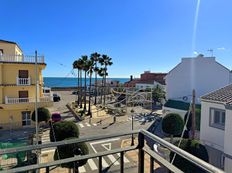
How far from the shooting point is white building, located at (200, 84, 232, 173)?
10688 mm

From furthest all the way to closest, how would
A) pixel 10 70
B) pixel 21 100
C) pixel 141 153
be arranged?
1. pixel 21 100
2. pixel 10 70
3. pixel 141 153

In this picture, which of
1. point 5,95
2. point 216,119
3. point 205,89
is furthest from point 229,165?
point 5,95

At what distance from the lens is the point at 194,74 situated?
23.9 m

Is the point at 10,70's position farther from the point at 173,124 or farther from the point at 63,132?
the point at 173,124

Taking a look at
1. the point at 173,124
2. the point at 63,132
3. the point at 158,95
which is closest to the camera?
the point at 63,132

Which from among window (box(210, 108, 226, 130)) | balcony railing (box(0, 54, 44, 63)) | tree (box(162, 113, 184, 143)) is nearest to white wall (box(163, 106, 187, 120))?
tree (box(162, 113, 184, 143))

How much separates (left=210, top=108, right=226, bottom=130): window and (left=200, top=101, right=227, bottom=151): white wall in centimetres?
19

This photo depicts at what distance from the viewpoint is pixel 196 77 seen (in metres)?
23.8

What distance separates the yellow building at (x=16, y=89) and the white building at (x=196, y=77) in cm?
1553

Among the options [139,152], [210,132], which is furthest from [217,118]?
[139,152]

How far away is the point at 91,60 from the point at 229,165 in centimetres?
2585

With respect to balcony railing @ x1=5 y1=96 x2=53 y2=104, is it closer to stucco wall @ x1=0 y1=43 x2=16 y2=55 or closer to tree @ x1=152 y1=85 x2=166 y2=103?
stucco wall @ x1=0 y1=43 x2=16 y2=55

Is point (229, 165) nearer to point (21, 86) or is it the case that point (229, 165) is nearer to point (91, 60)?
point (21, 86)

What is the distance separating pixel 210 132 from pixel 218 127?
73 centimetres
